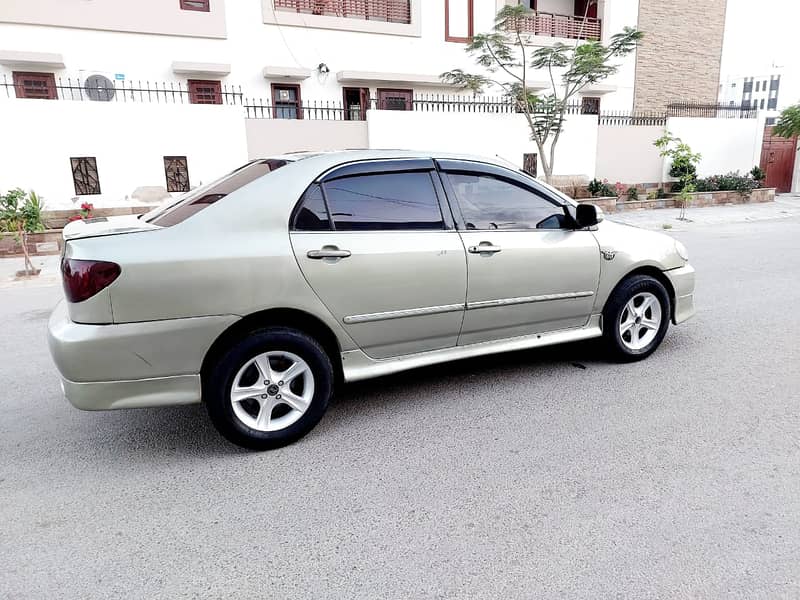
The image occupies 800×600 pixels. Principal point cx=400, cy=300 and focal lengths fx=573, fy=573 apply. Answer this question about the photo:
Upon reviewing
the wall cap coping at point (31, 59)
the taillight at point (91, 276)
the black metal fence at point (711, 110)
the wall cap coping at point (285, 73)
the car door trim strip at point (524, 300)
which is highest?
the wall cap coping at point (31, 59)

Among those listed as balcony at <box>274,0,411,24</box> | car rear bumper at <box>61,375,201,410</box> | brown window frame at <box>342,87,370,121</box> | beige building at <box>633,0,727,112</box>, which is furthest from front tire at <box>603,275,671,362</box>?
beige building at <box>633,0,727,112</box>

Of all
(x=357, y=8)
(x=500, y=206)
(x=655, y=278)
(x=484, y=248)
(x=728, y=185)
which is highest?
(x=357, y=8)

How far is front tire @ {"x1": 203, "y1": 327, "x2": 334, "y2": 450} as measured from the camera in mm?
3123

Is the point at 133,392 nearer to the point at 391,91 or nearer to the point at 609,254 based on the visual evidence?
the point at 609,254

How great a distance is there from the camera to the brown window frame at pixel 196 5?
1495cm

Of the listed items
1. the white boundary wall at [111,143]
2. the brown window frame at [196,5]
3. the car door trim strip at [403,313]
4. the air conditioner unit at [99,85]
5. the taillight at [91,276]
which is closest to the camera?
the taillight at [91,276]

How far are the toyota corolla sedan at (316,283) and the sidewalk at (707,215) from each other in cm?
1050

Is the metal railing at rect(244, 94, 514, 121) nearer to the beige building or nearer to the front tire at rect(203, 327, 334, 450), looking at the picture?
the beige building

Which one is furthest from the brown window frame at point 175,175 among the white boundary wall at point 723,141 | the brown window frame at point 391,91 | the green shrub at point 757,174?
the green shrub at point 757,174

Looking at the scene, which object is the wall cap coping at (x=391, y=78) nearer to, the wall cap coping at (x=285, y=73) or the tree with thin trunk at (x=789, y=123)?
the wall cap coping at (x=285, y=73)

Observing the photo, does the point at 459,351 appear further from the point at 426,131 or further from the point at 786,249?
the point at 426,131

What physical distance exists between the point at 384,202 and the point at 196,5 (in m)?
14.5

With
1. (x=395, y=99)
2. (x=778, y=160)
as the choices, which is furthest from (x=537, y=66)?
(x=778, y=160)

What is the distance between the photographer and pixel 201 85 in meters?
15.4
